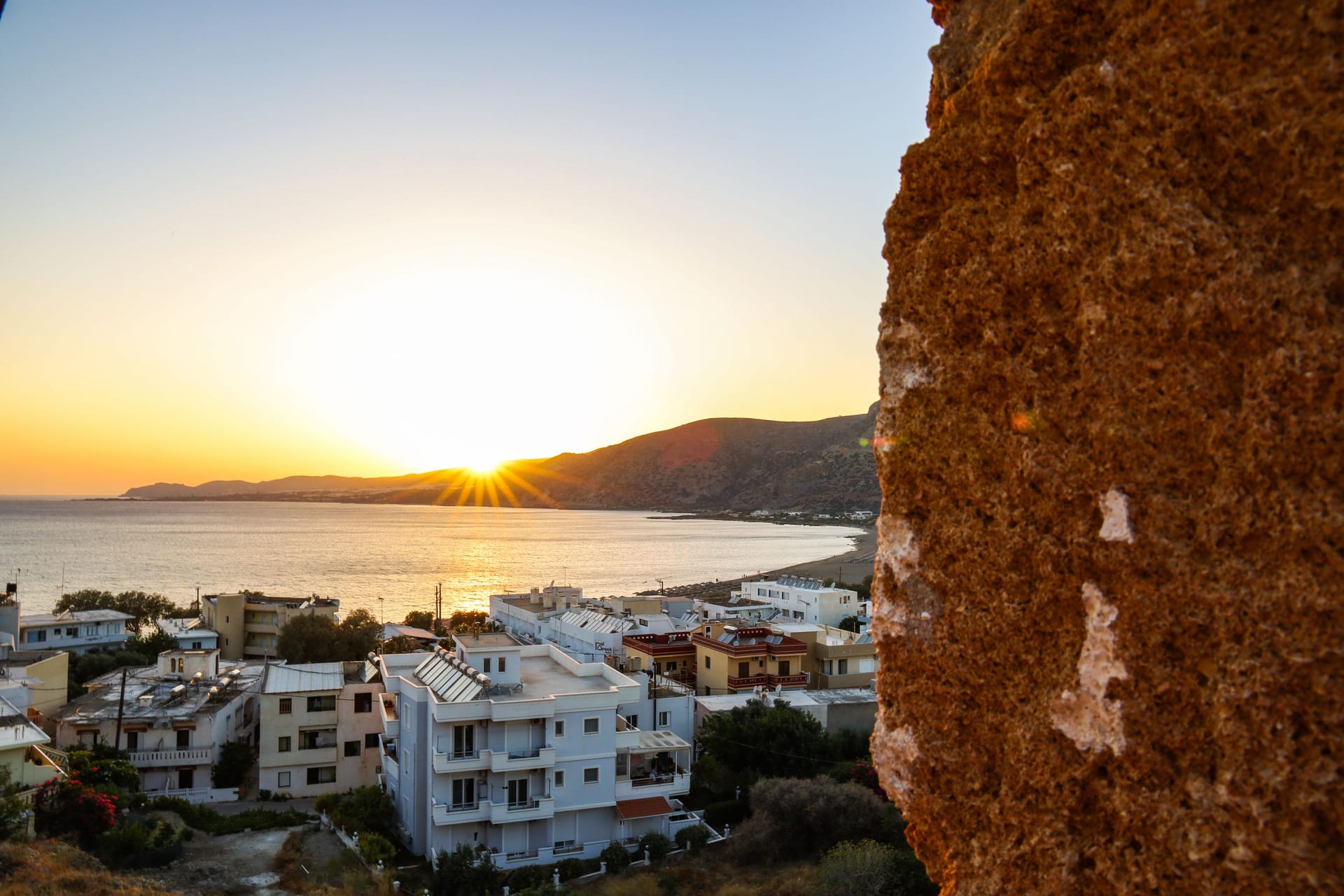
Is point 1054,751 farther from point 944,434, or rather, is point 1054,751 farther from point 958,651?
point 944,434

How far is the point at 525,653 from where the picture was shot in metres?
31.0

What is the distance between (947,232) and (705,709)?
2892 centimetres

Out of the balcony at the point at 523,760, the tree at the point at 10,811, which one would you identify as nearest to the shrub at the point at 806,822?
the balcony at the point at 523,760

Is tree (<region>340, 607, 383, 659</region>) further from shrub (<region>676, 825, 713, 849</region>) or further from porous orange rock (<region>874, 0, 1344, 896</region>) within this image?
porous orange rock (<region>874, 0, 1344, 896</region>)

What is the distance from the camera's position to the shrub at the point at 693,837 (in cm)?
2373

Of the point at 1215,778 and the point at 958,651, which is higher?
the point at 958,651

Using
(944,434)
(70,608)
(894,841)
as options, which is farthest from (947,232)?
(70,608)

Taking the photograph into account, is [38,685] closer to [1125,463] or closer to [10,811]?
[10,811]

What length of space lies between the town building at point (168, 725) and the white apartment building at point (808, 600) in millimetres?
30837

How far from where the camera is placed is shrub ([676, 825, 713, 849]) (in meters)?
23.7

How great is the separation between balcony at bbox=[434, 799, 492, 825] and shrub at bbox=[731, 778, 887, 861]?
6.32 m

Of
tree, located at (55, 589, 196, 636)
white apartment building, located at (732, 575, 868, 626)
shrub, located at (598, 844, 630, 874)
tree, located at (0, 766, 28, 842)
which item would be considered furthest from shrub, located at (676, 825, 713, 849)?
tree, located at (55, 589, 196, 636)

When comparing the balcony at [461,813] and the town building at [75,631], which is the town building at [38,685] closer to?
the town building at [75,631]

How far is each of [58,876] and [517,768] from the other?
31.6 ft
